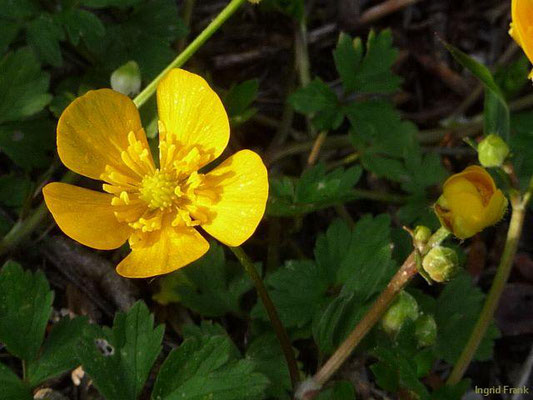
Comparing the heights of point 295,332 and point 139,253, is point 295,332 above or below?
below

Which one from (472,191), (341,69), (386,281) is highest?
(472,191)

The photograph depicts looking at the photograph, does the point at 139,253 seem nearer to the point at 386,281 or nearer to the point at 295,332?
the point at 295,332

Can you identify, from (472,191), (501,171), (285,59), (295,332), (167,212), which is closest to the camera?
(472,191)

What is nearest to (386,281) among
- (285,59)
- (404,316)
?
(404,316)

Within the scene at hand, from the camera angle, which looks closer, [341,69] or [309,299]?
[309,299]

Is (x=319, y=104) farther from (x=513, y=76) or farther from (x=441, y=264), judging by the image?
(x=441, y=264)

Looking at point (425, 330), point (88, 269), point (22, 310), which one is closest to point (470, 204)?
point (425, 330)
